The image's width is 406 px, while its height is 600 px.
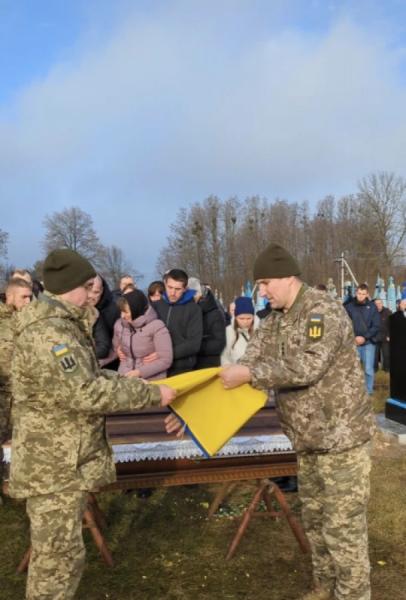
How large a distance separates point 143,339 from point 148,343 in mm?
61

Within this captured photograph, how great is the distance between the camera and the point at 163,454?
3.72 m

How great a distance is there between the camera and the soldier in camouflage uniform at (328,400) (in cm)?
281

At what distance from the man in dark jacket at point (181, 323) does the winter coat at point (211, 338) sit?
284 mm

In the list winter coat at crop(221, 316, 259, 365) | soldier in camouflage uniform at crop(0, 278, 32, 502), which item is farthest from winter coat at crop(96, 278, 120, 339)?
winter coat at crop(221, 316, 259, 365)

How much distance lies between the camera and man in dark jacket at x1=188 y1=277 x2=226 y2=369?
562 centimetres

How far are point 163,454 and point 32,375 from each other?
61.2 inches

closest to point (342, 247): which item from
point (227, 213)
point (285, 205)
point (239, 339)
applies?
point (285, 205)

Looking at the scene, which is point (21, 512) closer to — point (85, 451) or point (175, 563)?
point (175, 563)

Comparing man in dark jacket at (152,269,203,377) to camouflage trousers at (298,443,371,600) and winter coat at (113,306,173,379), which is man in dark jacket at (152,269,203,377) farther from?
camouflage trousers at (298,443,371,600)

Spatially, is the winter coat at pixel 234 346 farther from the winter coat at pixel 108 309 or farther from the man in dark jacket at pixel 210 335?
the winter coat at pixel 108 309

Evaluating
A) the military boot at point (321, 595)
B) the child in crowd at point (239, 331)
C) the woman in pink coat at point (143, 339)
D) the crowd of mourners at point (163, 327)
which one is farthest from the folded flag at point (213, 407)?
the child in crowd at point (239, 331)

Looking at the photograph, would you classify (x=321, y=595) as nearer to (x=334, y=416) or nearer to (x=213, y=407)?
(x=334, y=416)

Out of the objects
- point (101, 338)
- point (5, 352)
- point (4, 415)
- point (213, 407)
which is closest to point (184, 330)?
point (101, 338)

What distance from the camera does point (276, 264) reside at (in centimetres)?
293
